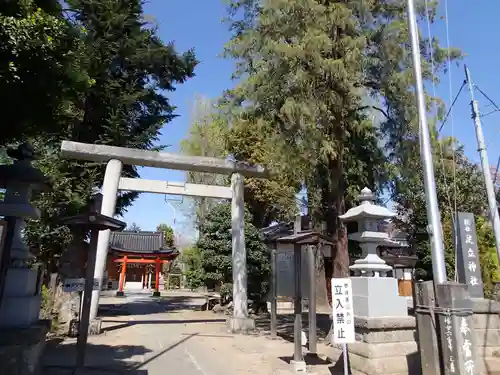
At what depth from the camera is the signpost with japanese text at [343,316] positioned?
5225mm

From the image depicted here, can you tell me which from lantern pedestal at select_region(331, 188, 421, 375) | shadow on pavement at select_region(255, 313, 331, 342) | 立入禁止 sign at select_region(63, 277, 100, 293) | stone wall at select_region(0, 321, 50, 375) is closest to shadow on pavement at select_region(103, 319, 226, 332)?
shadow on pavement at select_region(255, 313, 331, 342)

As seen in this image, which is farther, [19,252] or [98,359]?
[98,359]

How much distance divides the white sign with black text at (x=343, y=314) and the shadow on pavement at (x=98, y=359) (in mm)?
3575

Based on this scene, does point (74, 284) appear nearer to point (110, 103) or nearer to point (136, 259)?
point (110, 103)

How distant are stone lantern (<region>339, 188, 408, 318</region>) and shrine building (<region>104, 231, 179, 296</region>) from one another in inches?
958

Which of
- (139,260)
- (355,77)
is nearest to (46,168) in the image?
(355,77)

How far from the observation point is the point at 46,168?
12664mm

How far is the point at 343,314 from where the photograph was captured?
17.6 feet

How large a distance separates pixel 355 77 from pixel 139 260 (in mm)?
26121

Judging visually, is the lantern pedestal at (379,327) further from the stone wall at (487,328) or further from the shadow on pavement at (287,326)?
the shadow on pavement at (287,326)

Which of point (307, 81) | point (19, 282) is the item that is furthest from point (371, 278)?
point (19, 282)

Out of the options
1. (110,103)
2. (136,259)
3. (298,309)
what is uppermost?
(110,103)

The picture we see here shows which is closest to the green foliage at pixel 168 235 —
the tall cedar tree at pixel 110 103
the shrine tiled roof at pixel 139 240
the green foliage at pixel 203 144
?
the shrine tiled roof at pixel 139 240

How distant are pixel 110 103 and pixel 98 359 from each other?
9.04 m
